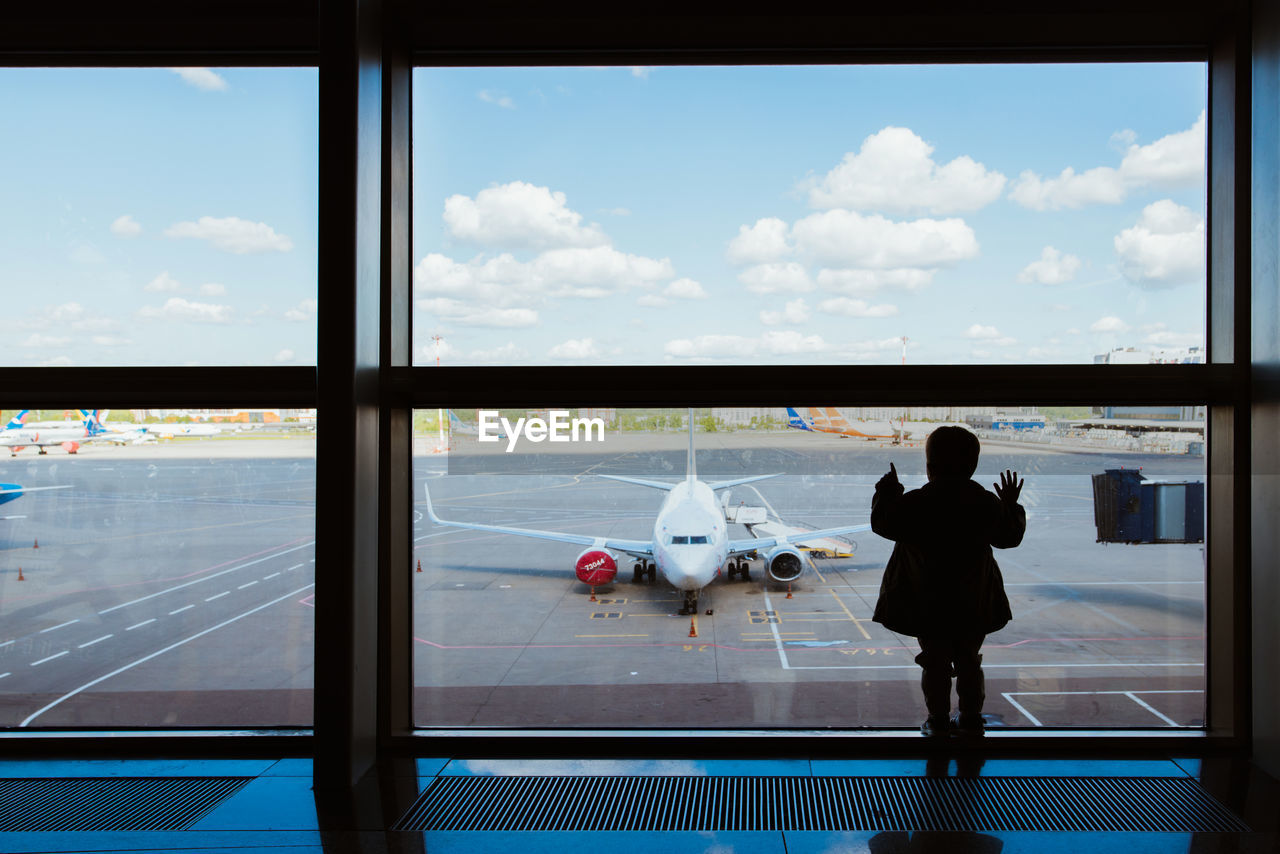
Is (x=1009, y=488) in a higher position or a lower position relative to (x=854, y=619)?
higher

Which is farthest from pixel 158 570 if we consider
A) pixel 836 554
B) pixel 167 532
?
pixel 836 554

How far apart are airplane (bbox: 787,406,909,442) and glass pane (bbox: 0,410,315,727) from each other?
2.53m

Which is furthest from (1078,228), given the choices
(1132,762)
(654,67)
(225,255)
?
(225,255)

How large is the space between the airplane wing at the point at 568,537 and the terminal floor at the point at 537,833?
3.85 ft

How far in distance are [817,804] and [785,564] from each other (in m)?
1.81

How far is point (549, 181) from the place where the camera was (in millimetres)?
3525

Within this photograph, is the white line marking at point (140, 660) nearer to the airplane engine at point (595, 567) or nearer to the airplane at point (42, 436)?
the airplane at point (42, 436)

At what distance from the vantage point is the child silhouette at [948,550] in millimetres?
2799

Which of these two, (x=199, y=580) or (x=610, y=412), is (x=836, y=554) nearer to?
(x=610, y=412)

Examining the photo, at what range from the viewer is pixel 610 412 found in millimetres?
3322

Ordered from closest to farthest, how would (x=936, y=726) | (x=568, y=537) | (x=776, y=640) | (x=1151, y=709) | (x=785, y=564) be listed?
(x=936, y=726) → (x=1151, y=709) → (x=776, y=640) → (x=568, y=537) → (x=785, y=564)

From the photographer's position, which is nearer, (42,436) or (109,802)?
(109,802)

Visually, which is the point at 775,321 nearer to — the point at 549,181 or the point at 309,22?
the point at 549,181

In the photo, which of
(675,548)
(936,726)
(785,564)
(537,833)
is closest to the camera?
(537,833)
